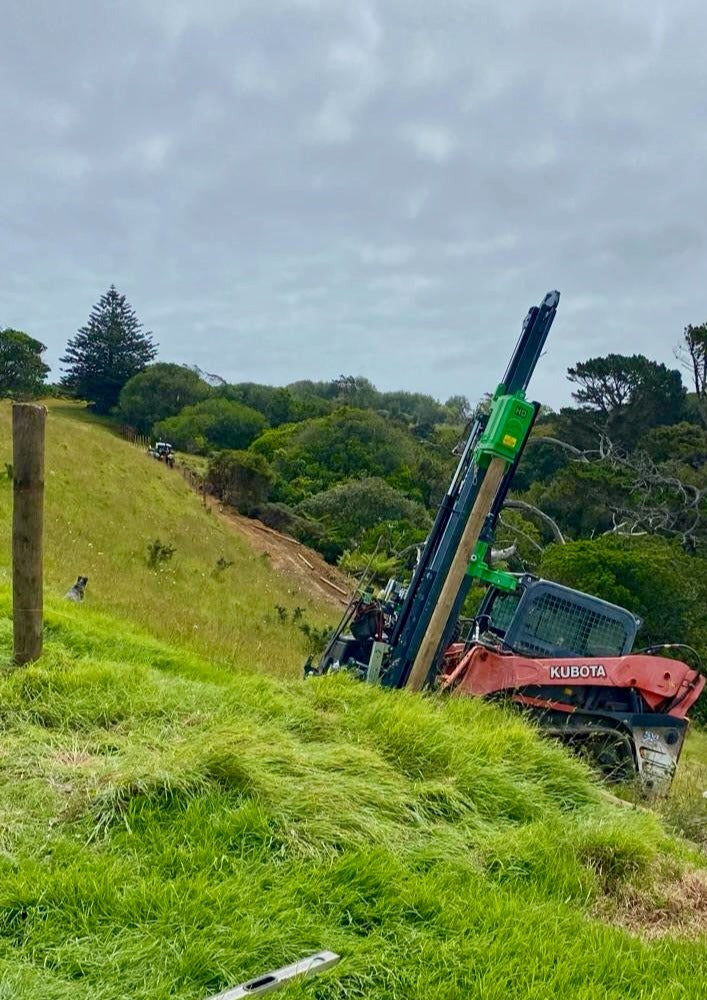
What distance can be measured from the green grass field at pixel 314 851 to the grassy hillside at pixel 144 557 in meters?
3.52

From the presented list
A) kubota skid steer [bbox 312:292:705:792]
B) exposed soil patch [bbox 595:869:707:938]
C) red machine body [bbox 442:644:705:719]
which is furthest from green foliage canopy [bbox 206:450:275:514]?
exposed soil patch [bbox 595:869:707:938]

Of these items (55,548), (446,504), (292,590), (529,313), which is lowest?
(292,590)

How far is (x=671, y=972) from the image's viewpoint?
3.06 metres

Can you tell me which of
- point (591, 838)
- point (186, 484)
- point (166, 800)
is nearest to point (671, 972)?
point (591, 838)

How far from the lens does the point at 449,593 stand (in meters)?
6.55

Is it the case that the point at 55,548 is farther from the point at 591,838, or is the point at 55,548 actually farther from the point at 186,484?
the point at 186,484

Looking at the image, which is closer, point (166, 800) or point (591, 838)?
point (166, 800)

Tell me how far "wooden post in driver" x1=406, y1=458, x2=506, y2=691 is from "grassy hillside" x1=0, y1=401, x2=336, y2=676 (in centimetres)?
237

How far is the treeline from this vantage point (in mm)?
17859

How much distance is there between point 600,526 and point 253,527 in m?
12.0

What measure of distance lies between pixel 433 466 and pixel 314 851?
117 feet

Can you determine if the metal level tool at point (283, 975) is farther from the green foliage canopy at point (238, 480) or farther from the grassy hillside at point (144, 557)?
the green foliage canopy at point (238, 480)

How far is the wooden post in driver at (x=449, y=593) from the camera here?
6.54 m

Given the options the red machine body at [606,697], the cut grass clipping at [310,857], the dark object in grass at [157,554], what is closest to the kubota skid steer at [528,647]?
the red machine body at [606,697]
